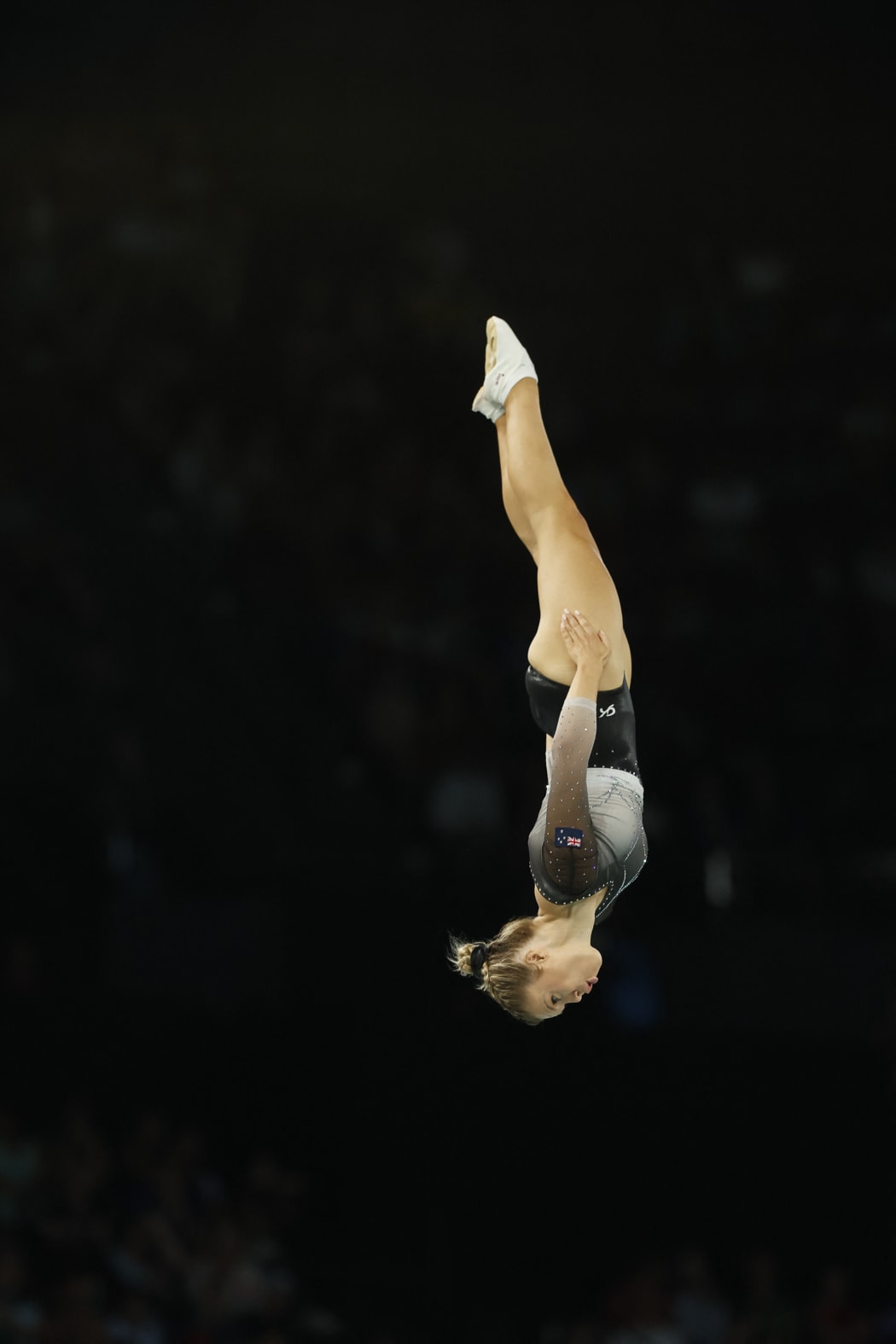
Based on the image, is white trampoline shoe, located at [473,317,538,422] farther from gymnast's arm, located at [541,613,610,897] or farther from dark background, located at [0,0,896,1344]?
dark background, located at [0,0,896,1344]

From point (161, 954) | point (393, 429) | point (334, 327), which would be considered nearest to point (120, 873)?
point (161, 954)

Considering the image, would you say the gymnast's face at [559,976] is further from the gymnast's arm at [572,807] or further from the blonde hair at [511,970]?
the gymnast's arm at [572,807]

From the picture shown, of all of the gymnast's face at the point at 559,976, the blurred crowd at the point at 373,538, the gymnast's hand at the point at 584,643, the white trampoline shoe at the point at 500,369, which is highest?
the blurred crowd at the point at 373,538

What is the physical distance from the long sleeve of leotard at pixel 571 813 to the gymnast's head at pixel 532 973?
1.17 feet

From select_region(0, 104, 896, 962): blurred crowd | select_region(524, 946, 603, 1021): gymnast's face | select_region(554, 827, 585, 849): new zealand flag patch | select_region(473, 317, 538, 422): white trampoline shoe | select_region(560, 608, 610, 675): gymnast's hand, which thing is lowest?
select_region(524, 946, 603, 1021): gymnast's face

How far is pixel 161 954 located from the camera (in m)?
9.23

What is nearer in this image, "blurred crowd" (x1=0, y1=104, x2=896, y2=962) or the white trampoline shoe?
the white trampoline shoe

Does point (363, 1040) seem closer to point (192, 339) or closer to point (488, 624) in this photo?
point (488, 624)

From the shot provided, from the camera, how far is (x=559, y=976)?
17.0ft

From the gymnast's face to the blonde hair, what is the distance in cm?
3

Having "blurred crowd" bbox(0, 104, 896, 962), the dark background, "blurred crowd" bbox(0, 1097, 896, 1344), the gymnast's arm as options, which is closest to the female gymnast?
the gymnast's arm

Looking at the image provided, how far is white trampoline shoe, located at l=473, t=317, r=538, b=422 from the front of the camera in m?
5.68

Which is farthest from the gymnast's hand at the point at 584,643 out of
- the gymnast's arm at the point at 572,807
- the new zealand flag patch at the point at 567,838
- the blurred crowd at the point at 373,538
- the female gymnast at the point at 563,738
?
the blurred crowd at the point at 373,538

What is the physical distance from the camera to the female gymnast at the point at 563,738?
16.2 ft
